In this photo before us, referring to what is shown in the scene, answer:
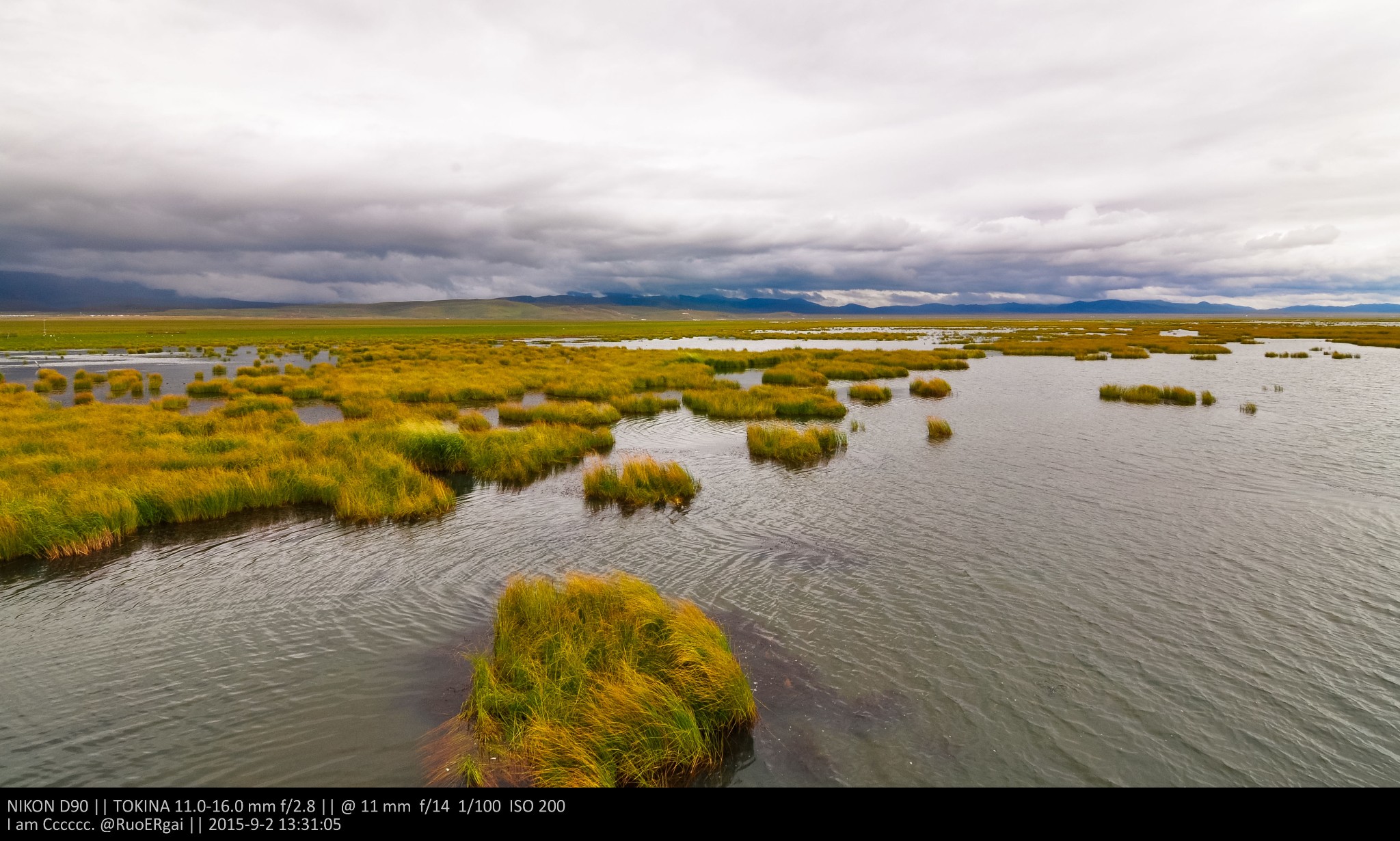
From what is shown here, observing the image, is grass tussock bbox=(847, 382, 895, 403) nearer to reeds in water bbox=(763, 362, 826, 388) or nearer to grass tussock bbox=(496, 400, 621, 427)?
Result: reeds in water bbox=(763, 362, 826, 388)

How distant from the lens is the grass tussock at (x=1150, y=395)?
3459 cm

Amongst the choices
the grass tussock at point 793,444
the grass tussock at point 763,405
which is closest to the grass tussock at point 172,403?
the grass tussock at point 763,405

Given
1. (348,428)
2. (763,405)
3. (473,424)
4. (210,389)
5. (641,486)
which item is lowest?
(641,486)

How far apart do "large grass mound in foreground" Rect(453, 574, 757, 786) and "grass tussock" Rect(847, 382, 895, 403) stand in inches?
1140

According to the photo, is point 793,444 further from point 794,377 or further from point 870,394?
point 794,377

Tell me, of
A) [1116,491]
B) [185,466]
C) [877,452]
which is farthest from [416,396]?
[1116,491]

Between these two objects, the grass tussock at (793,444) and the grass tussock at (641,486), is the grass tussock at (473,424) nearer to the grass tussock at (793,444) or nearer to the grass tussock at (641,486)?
the grass tussock at (641,486)

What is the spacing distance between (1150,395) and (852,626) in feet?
113

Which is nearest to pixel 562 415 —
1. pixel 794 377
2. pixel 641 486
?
pixel 641 486

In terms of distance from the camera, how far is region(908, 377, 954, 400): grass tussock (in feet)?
128

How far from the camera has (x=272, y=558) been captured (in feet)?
45.3

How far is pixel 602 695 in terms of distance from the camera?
25.9 feet

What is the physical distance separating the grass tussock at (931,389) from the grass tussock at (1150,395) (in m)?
8.68
